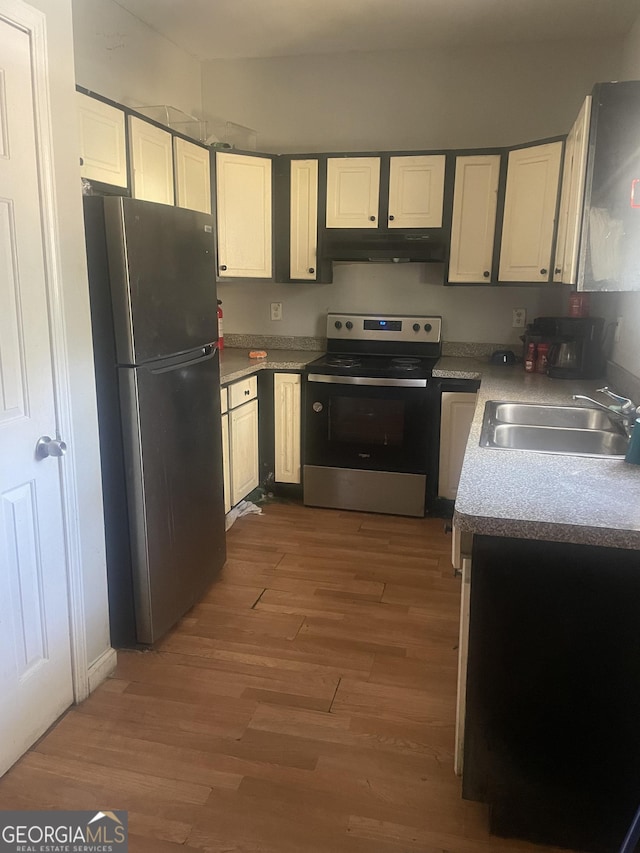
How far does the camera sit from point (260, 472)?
3.89 metres

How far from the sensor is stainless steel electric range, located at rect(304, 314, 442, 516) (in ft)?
11.5

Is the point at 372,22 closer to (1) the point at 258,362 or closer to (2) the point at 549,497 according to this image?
(1) the point at 258,362

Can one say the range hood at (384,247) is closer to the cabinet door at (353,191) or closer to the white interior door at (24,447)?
the cabinet door at (353,191)

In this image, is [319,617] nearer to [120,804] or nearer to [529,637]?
[120,804]

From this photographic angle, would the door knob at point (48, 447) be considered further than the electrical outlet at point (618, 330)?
No

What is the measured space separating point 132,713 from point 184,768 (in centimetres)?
32

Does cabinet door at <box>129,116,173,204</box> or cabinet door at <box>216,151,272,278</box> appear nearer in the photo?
cabinet door at <box>129,116,173,204</box>

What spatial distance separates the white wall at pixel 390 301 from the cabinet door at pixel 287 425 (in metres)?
0.60

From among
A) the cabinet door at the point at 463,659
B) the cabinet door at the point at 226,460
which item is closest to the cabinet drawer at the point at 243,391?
the cabinet door at the point at 226,460

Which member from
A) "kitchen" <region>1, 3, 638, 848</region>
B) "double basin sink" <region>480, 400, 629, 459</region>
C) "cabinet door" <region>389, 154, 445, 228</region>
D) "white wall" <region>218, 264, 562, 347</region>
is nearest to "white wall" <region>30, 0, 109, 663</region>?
"double basin sink" <region>480, 400, 629, 459</region>

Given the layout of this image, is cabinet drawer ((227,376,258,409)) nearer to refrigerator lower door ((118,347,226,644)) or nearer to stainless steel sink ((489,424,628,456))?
refrigerator lower door ((118,347,226,644))

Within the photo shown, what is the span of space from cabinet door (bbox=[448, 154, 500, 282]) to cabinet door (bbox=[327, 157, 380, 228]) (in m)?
0.46

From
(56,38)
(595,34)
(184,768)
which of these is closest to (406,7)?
(595,34)

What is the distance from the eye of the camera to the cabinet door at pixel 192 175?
3301mm
